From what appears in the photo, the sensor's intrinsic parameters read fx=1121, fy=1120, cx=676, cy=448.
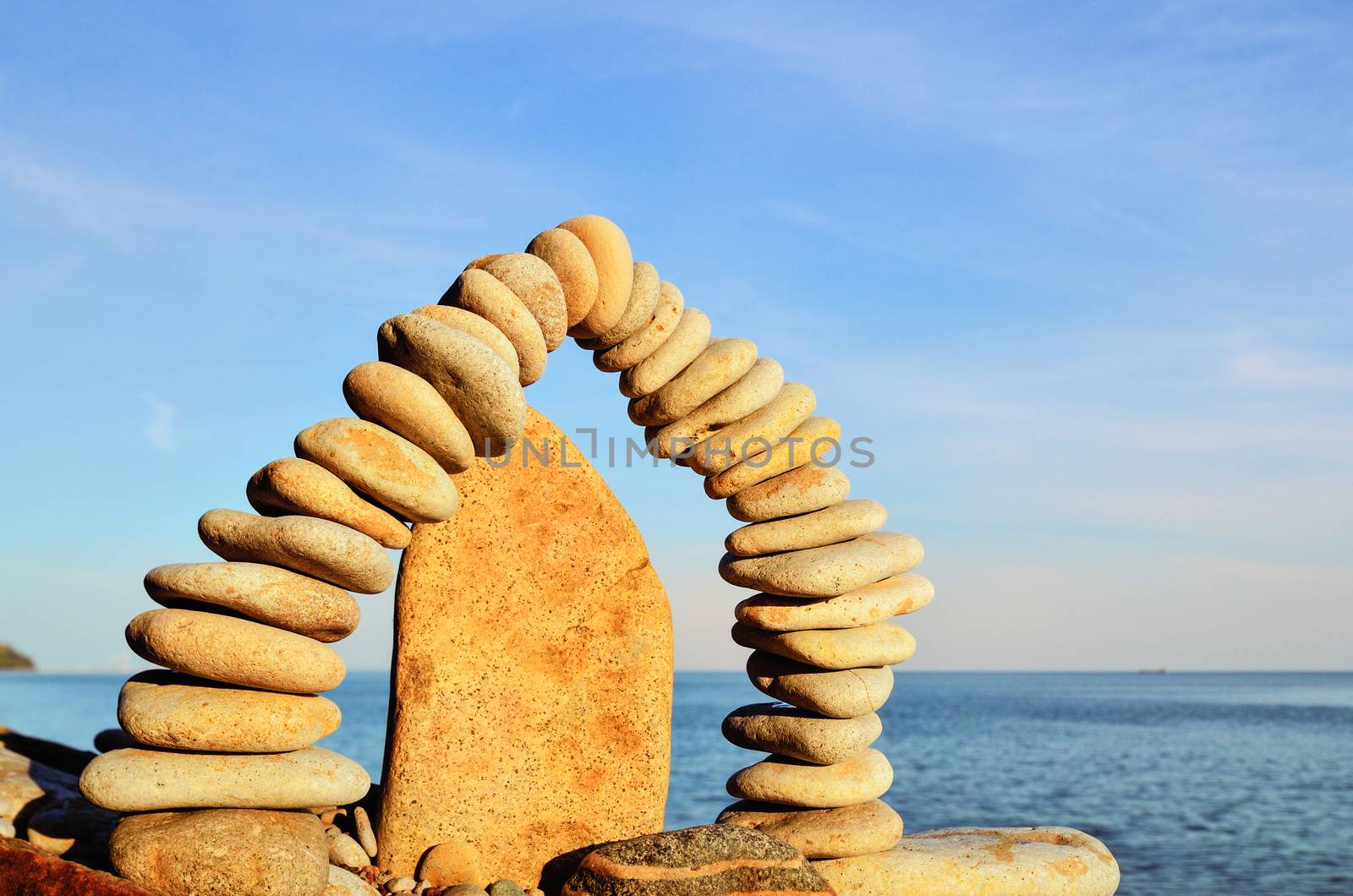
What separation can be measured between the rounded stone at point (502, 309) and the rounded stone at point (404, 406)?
0.54 meters

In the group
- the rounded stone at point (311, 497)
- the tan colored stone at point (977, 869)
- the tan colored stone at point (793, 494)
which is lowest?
the tan colored stone at point (977, 869)

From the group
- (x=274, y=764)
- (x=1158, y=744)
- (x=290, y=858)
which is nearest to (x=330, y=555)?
(x=274, y=764)

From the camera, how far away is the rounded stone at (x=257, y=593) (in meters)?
5.04

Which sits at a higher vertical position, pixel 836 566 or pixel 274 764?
pixel 836 566

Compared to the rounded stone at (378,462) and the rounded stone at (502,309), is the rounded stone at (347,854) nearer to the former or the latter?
the rounded stone at (378,462)

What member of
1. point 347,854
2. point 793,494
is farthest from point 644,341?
point 347,854

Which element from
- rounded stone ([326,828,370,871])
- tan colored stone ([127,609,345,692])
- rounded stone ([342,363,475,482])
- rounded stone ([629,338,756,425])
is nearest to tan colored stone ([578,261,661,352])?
rounded stone ([629,338,756,425])

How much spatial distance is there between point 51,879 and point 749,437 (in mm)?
4164

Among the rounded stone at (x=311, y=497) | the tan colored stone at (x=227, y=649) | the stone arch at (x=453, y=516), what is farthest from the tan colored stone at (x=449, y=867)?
the rounded stone at (x=311, y=497)

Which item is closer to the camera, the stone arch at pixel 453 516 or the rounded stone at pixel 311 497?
the stone arch at pixel 453 516

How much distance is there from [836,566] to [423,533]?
2.36 meters

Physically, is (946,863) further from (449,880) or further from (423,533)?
(423,533)

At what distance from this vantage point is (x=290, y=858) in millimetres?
4906

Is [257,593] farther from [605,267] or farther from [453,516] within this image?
[605,267]
